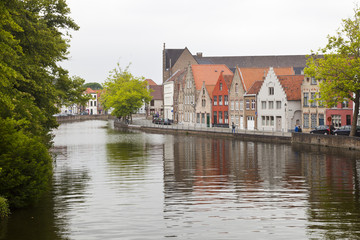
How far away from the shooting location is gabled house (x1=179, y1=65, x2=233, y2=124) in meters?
108

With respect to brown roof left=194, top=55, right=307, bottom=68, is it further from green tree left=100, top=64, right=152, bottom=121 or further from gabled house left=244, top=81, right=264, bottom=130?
gabled house left=244, top=81, right=264, bottom=130

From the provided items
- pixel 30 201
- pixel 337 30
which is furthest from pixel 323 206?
pixel 337 30

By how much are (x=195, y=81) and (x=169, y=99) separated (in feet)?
89.2

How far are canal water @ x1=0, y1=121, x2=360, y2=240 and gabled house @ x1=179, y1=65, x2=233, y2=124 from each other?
193ft

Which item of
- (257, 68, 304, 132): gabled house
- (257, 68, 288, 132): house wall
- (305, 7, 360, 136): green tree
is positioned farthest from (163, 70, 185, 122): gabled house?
(305, 7, 360, 136): green tree

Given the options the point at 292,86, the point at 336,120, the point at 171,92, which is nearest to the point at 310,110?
the point at 336,120

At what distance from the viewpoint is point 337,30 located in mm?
55062

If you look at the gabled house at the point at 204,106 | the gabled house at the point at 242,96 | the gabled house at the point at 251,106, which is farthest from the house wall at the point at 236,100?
the gabled house at the point at 204,106

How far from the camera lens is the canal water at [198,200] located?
2003 centimetres

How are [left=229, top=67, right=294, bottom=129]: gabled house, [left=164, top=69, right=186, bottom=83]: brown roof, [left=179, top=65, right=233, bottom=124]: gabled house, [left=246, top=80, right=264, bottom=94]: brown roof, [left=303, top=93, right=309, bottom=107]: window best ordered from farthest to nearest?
1. [left=164, top=69, right=186, bottom=83]: brown roof
2. [left=179, top=65, right=233, bottom=124]: gabled house
3. [left=229, top=67, right=294, bottom=129]: gabled house
4. [left=246, top=80, right=264, bottom=94]: brown roof
5. [left=303, top=93, right=309, bottom=107]: window

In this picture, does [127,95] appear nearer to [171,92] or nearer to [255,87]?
[171,92]

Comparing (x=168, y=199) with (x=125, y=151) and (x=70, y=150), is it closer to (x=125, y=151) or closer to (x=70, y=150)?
(x=125, y=151)

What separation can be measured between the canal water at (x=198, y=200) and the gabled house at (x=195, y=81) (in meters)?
58.7

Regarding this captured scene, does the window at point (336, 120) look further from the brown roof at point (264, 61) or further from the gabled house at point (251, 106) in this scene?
the brown roof at point (264, 61)
